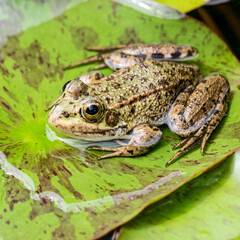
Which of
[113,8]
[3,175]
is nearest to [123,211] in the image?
[3,175]

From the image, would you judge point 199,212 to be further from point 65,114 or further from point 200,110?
point 65,114

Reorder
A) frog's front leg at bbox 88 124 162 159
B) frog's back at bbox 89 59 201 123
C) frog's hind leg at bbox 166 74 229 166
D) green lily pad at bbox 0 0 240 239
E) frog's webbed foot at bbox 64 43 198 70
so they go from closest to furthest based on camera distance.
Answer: green lily pad at bbox 0 0 240 239 < frog's front leg at bbox 88 124 162 159 < frog's hind leg at bbox 166 74 229 166 < frog's back at bbox 89 59 201 123 < frog's webbed foot at bbox 64 43 198 70

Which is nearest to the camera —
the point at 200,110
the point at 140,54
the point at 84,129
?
the point at 84,129

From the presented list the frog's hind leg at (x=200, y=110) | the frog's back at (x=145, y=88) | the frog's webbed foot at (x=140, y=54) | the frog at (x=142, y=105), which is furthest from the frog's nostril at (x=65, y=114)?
the frog's hind leg at (x=200, y=110)

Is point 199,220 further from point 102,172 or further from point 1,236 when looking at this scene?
point 1,236

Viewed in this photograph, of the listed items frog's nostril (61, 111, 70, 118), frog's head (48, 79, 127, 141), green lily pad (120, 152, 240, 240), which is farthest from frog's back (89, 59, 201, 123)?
green lily pad (120, 152, 240, 240)

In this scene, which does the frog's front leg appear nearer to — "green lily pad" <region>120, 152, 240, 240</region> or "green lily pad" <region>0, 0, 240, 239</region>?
"green lily pad" <region>0, 0, 240, 239</region>

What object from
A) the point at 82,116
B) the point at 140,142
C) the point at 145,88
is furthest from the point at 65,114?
the point at 145,88
